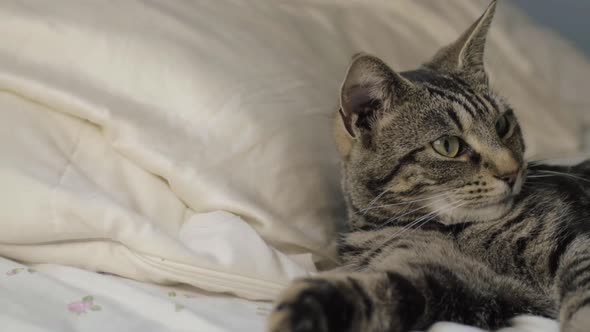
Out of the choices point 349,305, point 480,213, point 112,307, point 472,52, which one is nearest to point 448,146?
point 480,213

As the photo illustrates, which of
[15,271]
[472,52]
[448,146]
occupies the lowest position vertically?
[15,271]

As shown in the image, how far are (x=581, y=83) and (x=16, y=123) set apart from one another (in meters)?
1.80

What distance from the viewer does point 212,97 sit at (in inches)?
48.6

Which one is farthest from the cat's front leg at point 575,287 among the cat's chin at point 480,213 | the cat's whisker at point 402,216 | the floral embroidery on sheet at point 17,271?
the floral embroidery on sheet at point 17,271

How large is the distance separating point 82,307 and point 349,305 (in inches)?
18.3

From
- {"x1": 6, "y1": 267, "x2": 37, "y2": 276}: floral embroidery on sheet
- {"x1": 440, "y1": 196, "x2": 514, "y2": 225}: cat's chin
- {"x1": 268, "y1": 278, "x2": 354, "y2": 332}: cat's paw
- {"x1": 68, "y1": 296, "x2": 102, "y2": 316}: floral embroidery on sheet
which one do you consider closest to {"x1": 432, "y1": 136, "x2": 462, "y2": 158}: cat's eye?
{"x1": 440, "y1": 196, "x2": 514, "y2": 225}: cat's chin

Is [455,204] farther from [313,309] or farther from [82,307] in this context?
[82,307]

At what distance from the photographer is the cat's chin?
1138mm

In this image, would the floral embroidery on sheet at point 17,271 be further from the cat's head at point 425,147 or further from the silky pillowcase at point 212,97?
the cat's head at point 425,147

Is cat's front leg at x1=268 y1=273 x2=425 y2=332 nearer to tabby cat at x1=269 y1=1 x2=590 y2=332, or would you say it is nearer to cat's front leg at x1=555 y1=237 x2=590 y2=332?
tabby cat at x1=269 y1=1 x2=590 y2=332

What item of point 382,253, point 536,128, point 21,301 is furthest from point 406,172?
point 536,128

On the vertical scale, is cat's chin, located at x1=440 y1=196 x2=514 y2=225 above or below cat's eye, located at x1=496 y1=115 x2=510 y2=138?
below

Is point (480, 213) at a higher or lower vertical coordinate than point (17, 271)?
higher

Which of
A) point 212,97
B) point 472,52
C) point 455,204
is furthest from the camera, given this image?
point 472,52
